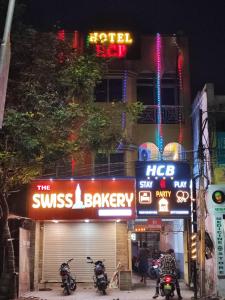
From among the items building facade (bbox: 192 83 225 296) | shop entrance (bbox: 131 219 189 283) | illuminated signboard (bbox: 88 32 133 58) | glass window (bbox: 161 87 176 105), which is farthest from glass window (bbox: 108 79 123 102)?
shop entrance (bbox: 131 219 189 283)

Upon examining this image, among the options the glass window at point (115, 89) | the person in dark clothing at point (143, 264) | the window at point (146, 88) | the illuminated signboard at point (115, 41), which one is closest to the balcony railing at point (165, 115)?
the window at point (146, 88)

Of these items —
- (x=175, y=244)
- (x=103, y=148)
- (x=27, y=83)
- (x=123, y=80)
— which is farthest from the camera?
(x=175, y=244)

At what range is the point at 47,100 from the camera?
15453 mm

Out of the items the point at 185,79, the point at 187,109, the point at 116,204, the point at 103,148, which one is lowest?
the point at 116,204

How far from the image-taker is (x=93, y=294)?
19.0 metres

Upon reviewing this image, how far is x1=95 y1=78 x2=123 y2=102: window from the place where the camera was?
2239 centimetres

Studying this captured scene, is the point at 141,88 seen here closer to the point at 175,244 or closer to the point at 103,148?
the point at 103,148

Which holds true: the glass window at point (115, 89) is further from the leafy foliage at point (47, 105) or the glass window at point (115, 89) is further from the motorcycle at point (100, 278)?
the motorcycle at point (100, 278)

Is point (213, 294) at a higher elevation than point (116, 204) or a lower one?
lower

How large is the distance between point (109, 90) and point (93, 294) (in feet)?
29.8

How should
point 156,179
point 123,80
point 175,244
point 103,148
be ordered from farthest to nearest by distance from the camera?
point 175,244 < point 123,80 < point 156,179 < point 103,148

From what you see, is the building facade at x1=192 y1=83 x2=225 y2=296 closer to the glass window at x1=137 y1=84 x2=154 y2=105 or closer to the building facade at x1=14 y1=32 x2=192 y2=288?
the building facade at x1=14 y1=32 x2=192 y2=288

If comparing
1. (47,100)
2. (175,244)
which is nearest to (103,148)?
(47,100)

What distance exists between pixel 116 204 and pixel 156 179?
197 cm
